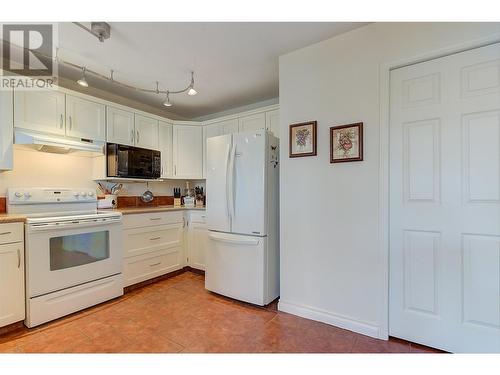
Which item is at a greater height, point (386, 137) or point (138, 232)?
point (386, 137)

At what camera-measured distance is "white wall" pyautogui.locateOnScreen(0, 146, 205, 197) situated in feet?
7.80

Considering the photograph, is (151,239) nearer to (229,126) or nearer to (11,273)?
(11,273)

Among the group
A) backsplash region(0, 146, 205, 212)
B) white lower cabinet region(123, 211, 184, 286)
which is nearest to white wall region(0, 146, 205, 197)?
backsplash region(0, 146, 205, 212)

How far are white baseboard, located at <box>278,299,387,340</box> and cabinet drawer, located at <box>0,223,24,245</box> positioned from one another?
2.25 metres

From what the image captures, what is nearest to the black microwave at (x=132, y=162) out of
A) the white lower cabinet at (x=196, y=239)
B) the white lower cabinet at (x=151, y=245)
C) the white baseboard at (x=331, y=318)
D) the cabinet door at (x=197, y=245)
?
the white lower cabinet at (x=151, y=245)

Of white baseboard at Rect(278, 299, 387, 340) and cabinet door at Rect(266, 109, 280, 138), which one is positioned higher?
cabinet door at Rect(266, 109, 280, 138)

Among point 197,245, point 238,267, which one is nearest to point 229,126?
point 197,245

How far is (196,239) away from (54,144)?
186 cm

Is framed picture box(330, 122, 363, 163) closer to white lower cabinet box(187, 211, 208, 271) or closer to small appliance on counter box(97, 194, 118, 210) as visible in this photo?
white lower cabinet box(187, 211, 208, 271)

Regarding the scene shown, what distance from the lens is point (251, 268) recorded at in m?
2.31

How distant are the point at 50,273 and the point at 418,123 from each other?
123 inches
